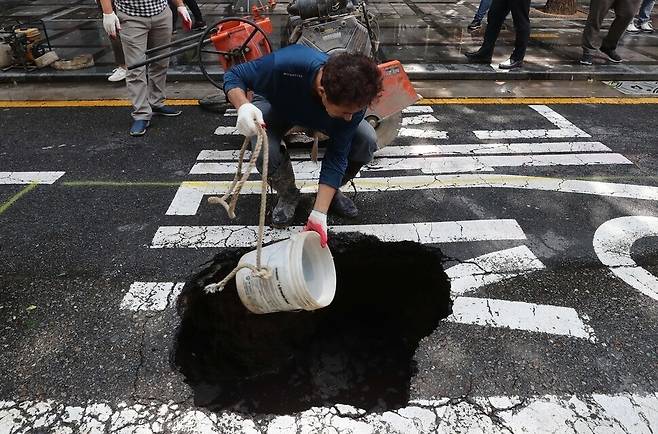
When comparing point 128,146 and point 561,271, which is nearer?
point 561,271

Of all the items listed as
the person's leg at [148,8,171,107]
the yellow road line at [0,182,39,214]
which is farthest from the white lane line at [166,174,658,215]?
the person's leg at [148,8,171,107]

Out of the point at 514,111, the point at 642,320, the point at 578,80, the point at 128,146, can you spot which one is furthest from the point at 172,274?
the point at 578,80

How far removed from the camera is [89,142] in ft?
15.3

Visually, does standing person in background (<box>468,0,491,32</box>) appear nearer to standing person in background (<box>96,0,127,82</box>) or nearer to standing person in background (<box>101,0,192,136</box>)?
standing person in background (<box>101,0,192,136</box>)

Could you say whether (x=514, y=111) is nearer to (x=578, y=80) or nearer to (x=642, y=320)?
(x=578, y=80)

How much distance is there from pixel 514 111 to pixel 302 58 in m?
3.75

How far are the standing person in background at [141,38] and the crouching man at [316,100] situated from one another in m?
2.26

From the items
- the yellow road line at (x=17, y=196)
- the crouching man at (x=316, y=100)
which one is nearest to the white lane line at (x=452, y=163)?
the crouching man at (x=316, y=100)

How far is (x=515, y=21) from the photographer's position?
6324mm

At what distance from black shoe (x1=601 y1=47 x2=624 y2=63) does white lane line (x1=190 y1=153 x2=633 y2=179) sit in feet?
11.2

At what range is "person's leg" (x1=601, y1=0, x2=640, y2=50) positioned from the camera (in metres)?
6.61

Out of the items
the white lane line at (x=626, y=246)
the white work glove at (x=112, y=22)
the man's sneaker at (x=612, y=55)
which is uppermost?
the white work glove at (x=112, y=22)

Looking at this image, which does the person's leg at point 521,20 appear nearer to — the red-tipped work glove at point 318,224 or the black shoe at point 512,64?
the black shoe at point 512,64

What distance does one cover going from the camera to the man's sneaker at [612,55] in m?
6.96
